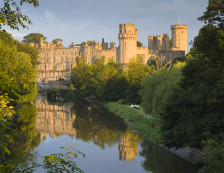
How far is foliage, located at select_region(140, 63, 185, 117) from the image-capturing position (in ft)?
77.6

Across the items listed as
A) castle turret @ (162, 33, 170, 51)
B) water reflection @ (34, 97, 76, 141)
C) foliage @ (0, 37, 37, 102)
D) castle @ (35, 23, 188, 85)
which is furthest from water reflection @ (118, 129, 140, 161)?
castle turret @ (162, 33, 170, 51)

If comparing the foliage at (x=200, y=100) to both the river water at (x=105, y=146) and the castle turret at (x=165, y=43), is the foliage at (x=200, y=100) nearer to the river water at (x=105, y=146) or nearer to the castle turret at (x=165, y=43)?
the river water at (x=105, y=146)

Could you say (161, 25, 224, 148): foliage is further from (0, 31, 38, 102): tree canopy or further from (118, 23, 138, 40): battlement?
(118, 23, 138, 40): battlement

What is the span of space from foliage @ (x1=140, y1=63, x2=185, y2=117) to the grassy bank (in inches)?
29.5

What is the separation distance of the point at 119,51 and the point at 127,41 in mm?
A: 3807

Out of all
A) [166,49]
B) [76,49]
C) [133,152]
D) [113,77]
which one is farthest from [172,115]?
[76,49]

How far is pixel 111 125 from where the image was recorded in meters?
28.5

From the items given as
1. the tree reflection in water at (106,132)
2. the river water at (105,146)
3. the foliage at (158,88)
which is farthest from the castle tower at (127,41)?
the foliage at (158,88)

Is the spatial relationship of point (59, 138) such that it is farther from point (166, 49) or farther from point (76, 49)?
point (76, 49)

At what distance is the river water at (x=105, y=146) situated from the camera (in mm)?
16078

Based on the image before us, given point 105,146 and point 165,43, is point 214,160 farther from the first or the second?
point 165,43

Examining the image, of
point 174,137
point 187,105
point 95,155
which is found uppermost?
point 187,105

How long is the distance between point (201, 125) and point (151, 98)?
13.1m

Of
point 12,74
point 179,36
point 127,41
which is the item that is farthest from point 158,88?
point 179,36
